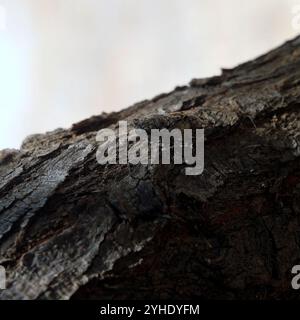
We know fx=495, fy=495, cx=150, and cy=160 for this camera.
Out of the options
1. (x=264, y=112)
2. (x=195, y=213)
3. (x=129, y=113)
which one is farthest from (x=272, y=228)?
(x=129, y=113)

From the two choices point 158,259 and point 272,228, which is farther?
point 272,228

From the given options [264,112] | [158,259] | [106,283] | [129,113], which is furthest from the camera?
[129,113]

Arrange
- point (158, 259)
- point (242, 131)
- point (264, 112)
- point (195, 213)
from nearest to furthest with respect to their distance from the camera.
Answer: point (158, 259) < point (195, 213) < point (242, 131) < point (264, 112)

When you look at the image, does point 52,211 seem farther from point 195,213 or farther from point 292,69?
point 292,69

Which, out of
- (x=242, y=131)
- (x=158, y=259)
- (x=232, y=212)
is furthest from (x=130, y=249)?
(x=242, y=131)

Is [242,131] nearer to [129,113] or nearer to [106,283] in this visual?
[129,113]
